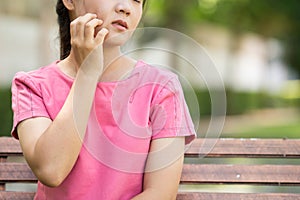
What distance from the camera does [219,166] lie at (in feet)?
9.26

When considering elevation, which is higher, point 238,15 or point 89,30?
point 89,30

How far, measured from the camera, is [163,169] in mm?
2340

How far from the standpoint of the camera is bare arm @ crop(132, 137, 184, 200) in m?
2.32

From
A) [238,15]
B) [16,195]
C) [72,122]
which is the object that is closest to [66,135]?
[72,122]

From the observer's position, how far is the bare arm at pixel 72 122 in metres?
2.23

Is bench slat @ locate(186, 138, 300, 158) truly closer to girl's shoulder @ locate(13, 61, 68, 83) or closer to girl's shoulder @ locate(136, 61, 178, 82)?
girl's shoulder @ locate(136, 61, 178, 82)

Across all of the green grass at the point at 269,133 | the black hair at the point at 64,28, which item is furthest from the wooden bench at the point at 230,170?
the green grass at the point at 269,133

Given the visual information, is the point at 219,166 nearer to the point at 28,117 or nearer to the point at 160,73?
the point at 160,73

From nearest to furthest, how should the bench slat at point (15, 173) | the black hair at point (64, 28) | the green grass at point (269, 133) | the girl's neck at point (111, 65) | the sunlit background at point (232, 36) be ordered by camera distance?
the girl's neck at point (111, 65)
the black hair at point (64, 28)
the bench slat at point (15, 173)
the green grass at point (269, 133)
the sunlit background at point (232, 36)

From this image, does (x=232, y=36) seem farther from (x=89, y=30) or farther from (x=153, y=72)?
(x=89, y=30)

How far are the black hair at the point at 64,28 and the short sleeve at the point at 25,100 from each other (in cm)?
30

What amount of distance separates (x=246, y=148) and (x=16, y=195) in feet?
3.05

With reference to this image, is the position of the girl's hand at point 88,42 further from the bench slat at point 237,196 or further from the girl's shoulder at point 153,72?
the bench slat at point 237,196

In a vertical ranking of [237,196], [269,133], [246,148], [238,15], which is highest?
[246,148]
